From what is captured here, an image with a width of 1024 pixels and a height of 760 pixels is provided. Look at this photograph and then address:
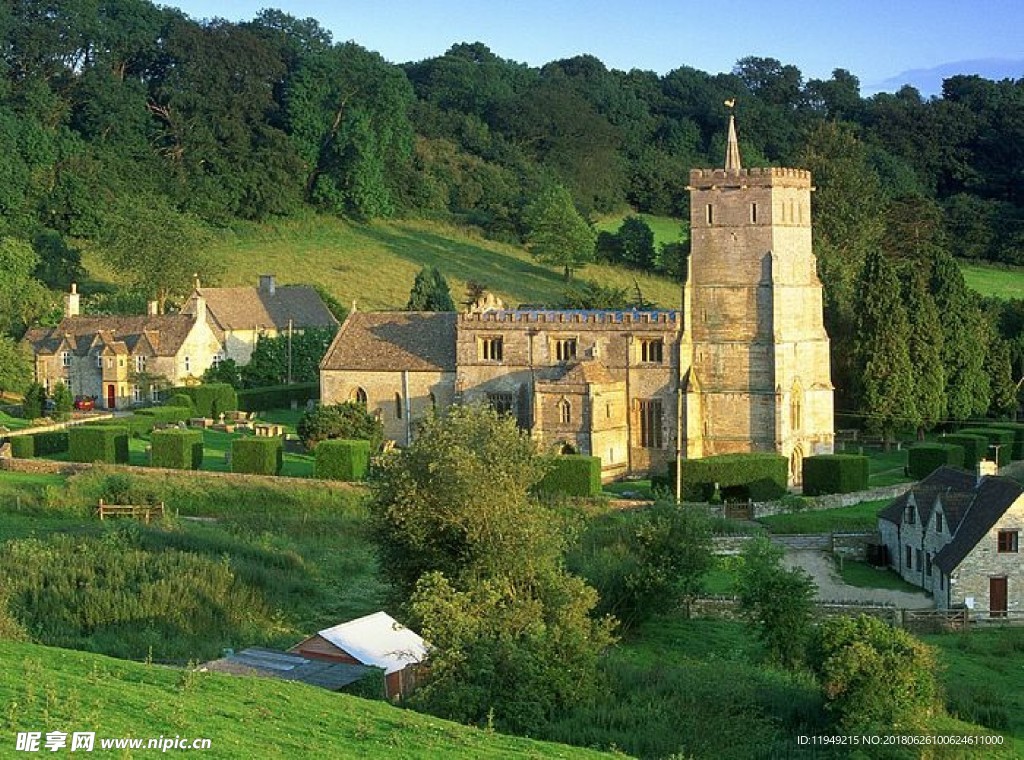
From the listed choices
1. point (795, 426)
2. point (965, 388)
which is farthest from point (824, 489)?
point (965, 388)

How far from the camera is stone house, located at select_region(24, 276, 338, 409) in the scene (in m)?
74.1

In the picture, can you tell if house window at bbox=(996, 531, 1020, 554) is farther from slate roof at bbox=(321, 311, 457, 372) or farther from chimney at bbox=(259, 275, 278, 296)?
chimney at bbox=(259, 275, 278, 296)

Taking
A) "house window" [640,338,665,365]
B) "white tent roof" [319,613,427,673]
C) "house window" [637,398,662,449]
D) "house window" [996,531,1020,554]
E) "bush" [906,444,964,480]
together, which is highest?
"house window" [640,338,665,365]

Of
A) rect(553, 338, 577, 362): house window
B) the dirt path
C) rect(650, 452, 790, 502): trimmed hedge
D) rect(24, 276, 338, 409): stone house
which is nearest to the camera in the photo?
the dirt path

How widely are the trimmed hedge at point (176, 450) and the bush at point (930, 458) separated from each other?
79.9 ft

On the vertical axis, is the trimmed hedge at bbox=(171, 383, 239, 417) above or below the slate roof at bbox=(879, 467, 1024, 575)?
above

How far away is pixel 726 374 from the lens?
191ft

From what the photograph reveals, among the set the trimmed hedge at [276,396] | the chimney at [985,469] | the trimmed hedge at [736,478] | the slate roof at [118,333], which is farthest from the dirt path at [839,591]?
the slate roof at [118,333]

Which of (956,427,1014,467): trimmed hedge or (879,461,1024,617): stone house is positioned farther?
(956,427,1014,467): trimmed hedge

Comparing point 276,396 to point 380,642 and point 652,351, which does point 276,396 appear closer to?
point 652,351

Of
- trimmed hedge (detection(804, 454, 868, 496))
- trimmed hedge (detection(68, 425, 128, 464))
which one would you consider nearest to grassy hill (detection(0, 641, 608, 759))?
trimmed hedge (detection(804, 454, 868, 496))

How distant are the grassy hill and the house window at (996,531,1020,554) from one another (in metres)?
19.3

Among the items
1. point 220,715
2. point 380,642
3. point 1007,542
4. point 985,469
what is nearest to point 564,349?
point 985,469

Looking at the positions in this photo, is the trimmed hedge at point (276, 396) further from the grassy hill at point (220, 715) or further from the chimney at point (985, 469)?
the grassy hill at point (220, 715)
